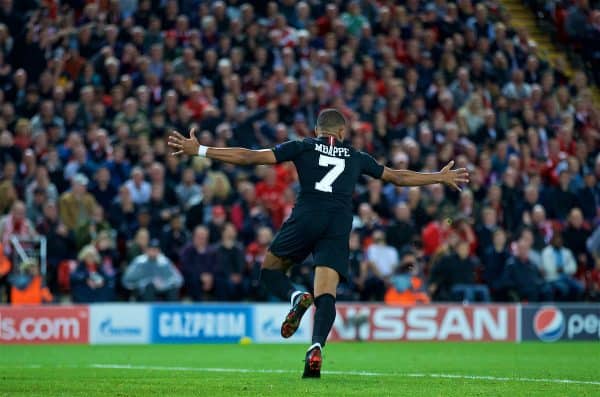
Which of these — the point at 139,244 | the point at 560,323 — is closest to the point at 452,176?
the point at 139,244

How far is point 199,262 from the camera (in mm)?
19219

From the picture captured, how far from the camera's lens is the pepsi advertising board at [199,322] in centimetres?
1859

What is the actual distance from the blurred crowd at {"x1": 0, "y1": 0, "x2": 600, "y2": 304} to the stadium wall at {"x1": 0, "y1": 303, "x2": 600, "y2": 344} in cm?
52

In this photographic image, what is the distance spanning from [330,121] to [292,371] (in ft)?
7.90

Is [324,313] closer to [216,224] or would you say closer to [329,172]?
Answer: [329,172]

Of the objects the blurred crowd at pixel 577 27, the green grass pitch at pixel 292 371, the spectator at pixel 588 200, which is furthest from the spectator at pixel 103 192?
the blurred crowd at pixel 577 27

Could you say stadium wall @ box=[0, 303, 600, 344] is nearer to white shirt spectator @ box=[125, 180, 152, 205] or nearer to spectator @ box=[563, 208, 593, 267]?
spectator @ box=[563, 208, 593, 267]

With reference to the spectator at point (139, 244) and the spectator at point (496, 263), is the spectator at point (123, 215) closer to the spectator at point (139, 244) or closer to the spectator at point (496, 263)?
the spectator at point (139, 244)

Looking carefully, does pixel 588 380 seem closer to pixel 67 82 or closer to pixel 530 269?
pixel 530 269

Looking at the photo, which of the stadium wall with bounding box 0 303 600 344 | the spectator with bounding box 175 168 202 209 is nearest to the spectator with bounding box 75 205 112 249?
the stadium wall with bounding box 0 303 600 344

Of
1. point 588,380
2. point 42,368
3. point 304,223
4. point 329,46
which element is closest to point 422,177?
point 304,223

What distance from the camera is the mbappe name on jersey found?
401 inches

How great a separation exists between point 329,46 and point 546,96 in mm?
4823

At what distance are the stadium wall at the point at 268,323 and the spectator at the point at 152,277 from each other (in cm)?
47
